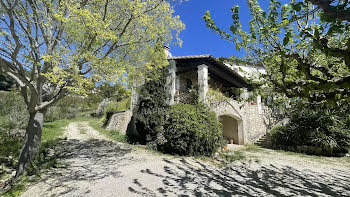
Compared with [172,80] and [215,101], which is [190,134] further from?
[172,80]

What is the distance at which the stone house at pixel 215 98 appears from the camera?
36.7 ft

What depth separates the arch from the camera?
12.5m

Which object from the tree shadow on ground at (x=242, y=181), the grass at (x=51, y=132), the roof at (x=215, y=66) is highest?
the roof at (x=215, y=66)

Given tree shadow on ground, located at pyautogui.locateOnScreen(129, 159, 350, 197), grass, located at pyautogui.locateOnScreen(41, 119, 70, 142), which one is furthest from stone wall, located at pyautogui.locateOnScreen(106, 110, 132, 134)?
tree shadow on ground, located at pyautogui.locateOnScreen(129, 159, 350, 197)

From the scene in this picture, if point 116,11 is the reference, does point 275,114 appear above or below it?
below

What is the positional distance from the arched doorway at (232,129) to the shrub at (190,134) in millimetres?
5250

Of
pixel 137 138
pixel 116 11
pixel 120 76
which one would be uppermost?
pixel 116 11

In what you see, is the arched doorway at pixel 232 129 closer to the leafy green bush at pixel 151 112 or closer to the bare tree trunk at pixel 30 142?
the leafy green bush at pixel 151 112

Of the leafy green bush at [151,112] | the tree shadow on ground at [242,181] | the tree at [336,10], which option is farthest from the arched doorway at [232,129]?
the tree at [336,10]

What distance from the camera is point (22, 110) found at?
11727mm

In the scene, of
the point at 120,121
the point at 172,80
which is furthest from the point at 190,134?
the point at 120,121

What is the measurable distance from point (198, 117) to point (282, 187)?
395 cm

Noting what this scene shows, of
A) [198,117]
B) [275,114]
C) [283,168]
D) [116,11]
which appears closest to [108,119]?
[198,117]

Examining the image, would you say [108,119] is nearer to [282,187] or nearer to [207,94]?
[207,94]
